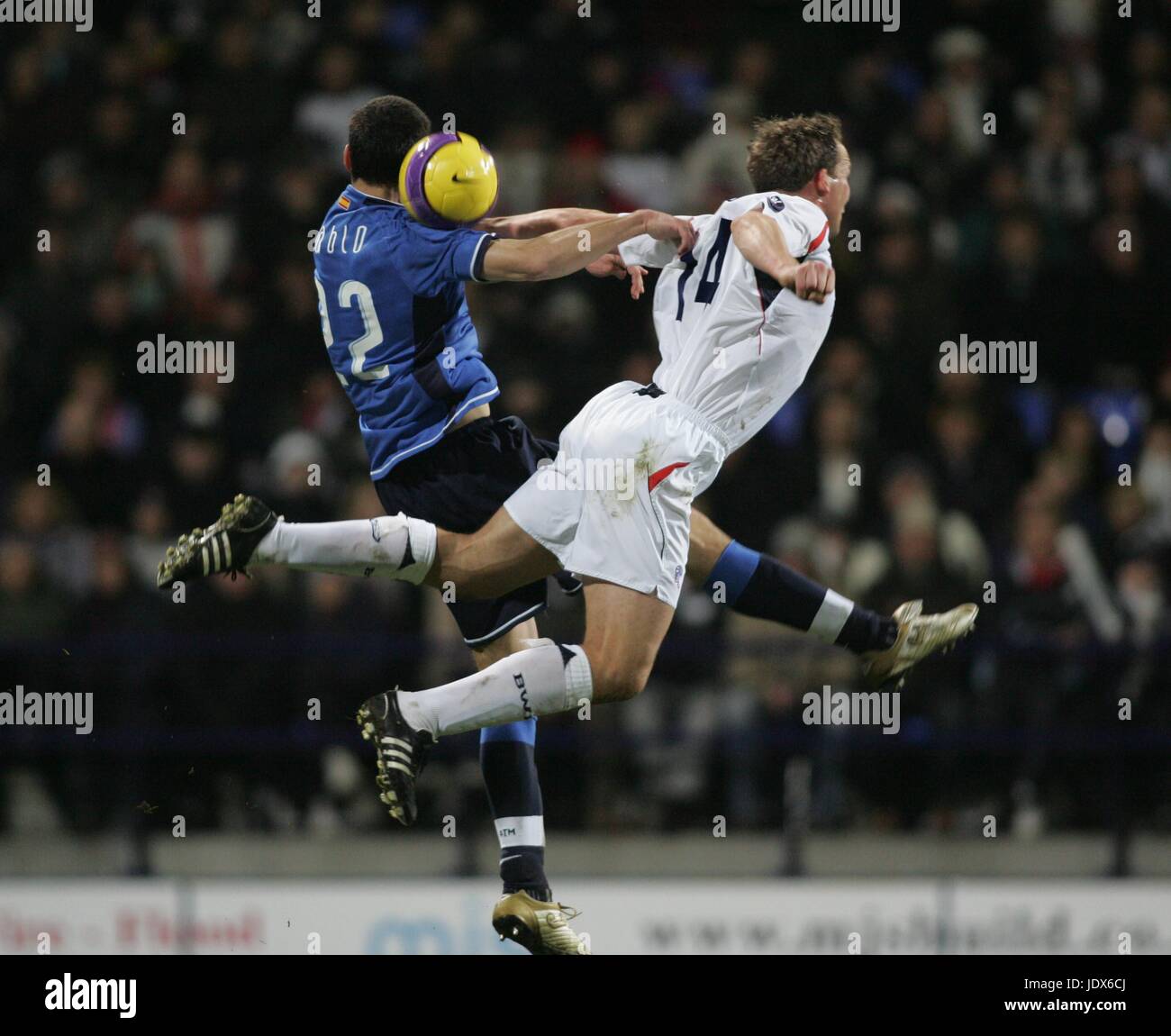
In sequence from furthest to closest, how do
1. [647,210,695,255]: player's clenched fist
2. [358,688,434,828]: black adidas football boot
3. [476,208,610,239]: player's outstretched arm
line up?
[476,208,610,239]: player's outstretched arm, [647,210,695,255]: player's clenched fist, [358,688,434,828]: black adidas football boot

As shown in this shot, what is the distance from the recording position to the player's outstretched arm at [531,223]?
6.04 m

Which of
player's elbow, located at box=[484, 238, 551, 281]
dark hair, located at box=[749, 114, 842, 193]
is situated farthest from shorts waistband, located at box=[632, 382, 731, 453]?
dark hair, located at box=[749, 114, 842, 193]

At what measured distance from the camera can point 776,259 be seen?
5.39m

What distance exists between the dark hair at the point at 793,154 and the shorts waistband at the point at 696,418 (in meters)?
0.77

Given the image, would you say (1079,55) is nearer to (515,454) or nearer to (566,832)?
(566,832)

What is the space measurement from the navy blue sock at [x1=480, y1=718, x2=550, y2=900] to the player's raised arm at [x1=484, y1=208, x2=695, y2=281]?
1465mm

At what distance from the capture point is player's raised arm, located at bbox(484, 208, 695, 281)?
549 centimetres

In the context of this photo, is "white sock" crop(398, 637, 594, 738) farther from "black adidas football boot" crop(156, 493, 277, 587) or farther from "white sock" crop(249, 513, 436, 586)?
"black adidas football boot" crop(156, 493, 277, 587)

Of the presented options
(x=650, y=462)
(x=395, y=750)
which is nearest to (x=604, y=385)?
(x=650, y=462)

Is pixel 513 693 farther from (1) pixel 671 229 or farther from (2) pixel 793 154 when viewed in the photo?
(2) pixel 793 154

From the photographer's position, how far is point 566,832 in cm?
906

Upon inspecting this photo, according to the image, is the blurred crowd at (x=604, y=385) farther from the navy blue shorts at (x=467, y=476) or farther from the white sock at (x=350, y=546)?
the white sock at (x=350, y=546)

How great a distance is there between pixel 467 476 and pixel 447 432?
162 millimetres

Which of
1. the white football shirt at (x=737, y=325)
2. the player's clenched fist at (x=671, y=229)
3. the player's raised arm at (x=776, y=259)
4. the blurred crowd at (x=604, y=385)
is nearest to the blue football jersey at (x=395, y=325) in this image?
the player's clenched fist at (x=671, y=229)
